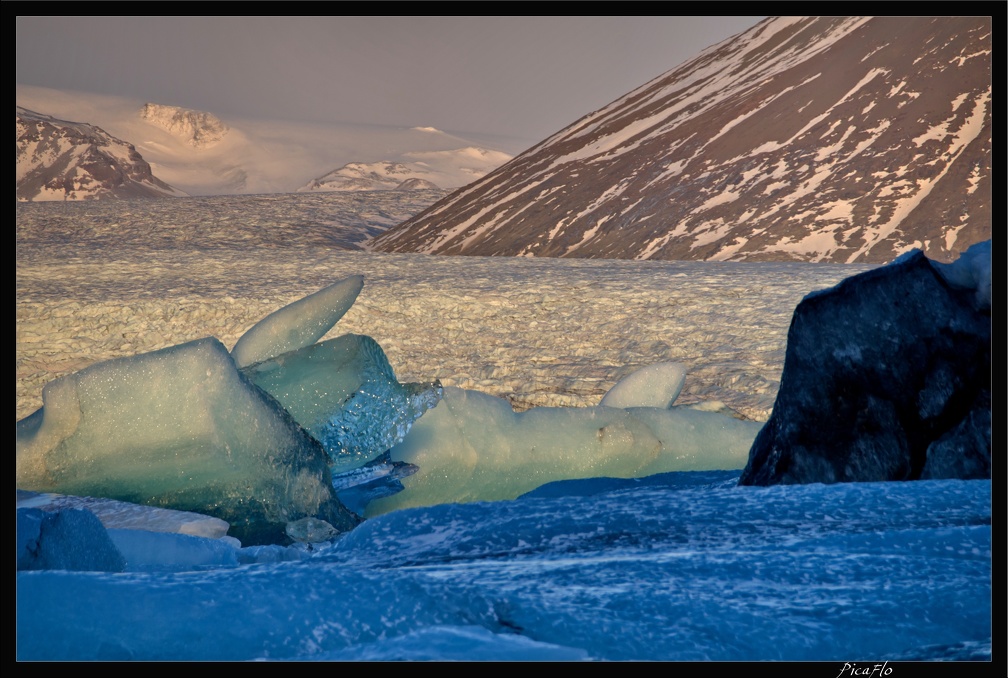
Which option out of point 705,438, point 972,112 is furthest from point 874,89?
point 705,438

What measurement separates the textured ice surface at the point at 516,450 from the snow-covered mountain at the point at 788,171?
6.95m

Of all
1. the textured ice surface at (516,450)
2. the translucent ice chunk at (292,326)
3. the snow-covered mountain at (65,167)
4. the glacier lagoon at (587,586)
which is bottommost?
the textured ice surface at (516,450)

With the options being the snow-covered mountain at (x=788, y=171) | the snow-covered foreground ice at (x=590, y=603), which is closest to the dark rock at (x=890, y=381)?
the snow-covered foreground ice at (x=590, y=603)

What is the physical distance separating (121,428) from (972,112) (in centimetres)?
1110

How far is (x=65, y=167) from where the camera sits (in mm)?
50500

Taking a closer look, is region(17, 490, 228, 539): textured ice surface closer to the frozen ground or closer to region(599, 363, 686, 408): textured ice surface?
the frozen ground

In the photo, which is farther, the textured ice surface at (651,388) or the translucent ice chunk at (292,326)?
the textured ice surface at (651,388)

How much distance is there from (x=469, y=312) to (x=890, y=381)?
12.2ft

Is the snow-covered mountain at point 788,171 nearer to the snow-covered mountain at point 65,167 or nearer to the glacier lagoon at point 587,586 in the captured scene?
the glacier lagoon at point 587,586

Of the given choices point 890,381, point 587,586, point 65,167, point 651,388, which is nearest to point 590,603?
point 587,586

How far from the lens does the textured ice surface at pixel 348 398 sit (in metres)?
3.02

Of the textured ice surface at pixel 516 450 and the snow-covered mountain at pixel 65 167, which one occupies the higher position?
the snow-covered mountain at pixel 65 167

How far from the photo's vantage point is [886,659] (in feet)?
3.96

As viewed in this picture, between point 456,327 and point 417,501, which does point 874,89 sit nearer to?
point 456,327
